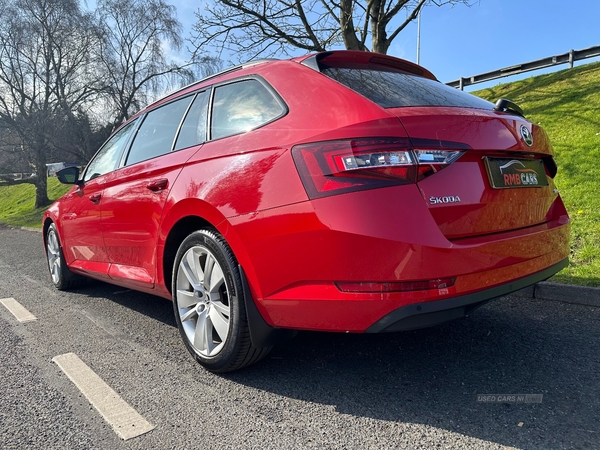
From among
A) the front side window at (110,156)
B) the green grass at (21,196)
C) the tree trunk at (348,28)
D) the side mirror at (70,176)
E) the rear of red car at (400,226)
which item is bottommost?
the green grass at (21,196)

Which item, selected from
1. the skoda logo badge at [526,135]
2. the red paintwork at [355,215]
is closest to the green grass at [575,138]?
the skoda logo badge at [526,135]

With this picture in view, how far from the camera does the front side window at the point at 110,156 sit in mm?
3939

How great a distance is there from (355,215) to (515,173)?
94cm

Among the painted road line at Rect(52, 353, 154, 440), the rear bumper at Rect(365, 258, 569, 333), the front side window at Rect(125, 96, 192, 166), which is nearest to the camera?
the rear bumper at Rect(365, 258, 569, 333)

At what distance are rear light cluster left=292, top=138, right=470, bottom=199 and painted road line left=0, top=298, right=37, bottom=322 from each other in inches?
124

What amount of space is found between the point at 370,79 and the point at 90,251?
304 centimetres

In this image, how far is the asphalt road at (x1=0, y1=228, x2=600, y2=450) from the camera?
1.88 m

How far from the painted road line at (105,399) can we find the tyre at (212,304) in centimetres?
48

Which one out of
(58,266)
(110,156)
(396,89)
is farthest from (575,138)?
(58,266)

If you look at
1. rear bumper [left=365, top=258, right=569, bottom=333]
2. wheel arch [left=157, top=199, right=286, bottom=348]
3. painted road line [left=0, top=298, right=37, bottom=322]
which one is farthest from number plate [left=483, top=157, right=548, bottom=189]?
painted road line [left=0, top=298, right=37, bottom=322]

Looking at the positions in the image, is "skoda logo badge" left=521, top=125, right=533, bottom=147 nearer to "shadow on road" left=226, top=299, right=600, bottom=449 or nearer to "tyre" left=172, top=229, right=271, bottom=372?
"shadow on road" left=226, top=299, right=600, bottom=449

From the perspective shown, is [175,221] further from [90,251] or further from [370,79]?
[90,251]

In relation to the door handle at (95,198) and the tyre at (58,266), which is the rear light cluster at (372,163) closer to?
the door handle at (95,198)

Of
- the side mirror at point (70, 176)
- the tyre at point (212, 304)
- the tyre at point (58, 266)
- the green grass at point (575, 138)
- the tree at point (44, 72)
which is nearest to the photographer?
the tyre at point (212, 304)
